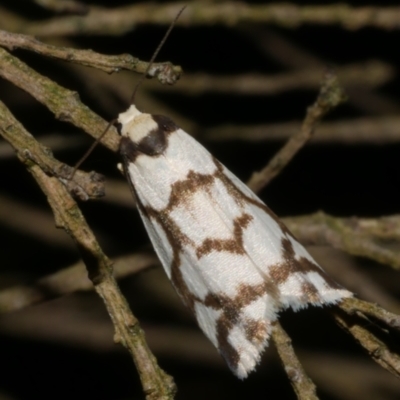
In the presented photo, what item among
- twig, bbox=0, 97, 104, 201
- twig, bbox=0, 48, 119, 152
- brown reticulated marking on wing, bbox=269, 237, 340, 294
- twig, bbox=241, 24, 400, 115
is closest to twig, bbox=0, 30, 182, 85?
twig, bbox=0, 48, 119, 152

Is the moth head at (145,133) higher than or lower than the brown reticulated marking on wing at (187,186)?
higher

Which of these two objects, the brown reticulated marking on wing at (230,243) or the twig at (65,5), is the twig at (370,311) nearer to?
the brown reticulated marking on wing at (230,243)

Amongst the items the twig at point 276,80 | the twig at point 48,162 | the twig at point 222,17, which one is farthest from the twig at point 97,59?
the twig at point 276,80

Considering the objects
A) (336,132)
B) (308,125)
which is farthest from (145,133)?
(336,132)

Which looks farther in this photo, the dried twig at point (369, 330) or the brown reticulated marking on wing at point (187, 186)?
the brown reticulated marking on wing at point (187, 186)

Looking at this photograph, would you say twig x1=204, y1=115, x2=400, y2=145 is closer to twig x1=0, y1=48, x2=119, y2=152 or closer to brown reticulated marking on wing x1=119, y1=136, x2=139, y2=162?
brown reticulated marking on wing x1=119, y1=136, x2=139, y2=162

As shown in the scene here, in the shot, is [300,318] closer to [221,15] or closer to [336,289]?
[221,15]

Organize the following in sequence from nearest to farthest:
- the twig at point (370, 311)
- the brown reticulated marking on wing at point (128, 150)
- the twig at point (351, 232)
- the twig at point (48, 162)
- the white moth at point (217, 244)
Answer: the twig at point (48, 162), the twig at point (370, 311), the white moth at point (217, 244), the brown reticulated marking on wing at point (128, 150), the twig at point (351, 232)

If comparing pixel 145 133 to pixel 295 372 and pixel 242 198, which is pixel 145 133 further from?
pixel 295 372
